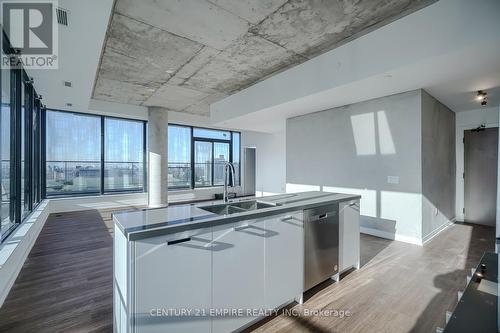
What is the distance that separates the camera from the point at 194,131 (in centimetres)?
861

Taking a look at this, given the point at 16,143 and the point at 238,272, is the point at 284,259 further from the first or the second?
the point at 16,143

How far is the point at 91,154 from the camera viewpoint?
21.8 feet

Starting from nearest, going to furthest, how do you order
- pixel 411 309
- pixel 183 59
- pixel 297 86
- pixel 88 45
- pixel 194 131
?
pixel 411 309
pixel 88 45
pixel 183 59
pixel 297 86
pixel 194 131

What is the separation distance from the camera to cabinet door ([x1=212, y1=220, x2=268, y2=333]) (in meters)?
1.57

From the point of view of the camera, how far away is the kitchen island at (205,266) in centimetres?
129

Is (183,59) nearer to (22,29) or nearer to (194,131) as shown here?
(22,29)

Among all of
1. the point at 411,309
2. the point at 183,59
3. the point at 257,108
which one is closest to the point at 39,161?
the point at 183,59

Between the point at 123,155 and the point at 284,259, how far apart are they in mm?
6803

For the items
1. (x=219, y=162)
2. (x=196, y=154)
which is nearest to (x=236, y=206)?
(x=196, y=154)

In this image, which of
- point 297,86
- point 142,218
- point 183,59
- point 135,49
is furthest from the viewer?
point 297,86

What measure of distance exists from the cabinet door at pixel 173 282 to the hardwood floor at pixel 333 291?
0.63 meters

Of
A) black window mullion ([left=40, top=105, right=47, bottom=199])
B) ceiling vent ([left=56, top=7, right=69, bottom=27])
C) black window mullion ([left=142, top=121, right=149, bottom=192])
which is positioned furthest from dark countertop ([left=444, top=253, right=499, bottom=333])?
black window mullion ([left=40, top=105, right=47, bottom=199])

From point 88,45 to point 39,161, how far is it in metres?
4.41

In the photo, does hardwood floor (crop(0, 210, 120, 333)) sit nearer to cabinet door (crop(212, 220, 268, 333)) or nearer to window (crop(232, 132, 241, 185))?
cabinet door (crop(212, 220, 268, 333))
